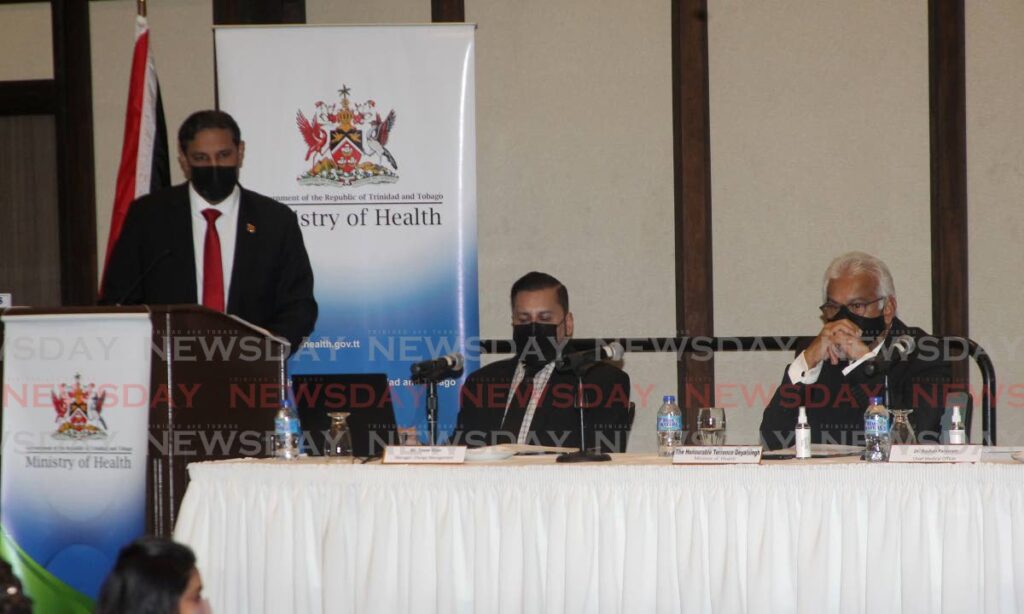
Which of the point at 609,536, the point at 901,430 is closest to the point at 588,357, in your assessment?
the point at 609,536

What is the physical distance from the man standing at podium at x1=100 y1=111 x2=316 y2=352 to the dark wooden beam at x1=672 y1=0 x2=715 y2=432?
1.96 metres

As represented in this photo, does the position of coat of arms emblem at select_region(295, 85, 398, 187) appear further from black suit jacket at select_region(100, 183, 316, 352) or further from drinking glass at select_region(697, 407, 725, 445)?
drinking glass at select_region(697, 407, 725, 445)

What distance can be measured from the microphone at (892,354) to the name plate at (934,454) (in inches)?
11.1

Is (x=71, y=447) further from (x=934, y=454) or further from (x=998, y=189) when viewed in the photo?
(x=998, y=189)

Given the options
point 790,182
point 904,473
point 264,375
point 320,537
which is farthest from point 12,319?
point 790,182

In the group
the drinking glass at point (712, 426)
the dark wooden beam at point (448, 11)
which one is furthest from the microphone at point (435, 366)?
the dark wooden beam at point (448, 11)

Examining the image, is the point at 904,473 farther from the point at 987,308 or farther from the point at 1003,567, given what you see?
the point at 987,308

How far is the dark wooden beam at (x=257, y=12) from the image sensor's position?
607 cm

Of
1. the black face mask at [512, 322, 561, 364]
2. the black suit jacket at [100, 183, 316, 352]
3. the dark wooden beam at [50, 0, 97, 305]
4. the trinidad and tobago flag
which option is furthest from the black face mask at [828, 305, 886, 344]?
the dark wooden beam at [50, 0, 97, 305]

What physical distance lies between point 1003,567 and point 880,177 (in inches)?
130

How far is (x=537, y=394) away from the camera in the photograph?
4457mm

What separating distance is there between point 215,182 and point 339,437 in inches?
81.9

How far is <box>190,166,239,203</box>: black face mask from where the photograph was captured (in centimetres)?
525

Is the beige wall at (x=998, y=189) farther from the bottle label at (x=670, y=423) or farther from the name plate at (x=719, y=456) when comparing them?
the name plate at (x=719, y=456)
